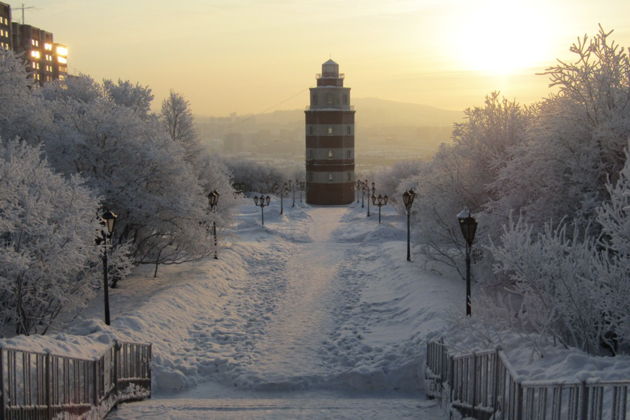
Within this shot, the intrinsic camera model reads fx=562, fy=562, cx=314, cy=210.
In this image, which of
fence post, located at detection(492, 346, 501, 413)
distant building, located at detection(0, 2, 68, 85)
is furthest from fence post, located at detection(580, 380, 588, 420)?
distant building, located at detection(0, 2, 68, 85)

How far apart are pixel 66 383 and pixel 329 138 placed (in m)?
59.6

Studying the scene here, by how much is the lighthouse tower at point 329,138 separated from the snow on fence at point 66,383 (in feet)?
185

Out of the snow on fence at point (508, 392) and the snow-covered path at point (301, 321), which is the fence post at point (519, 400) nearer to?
the snow on fence at point (508, 392)

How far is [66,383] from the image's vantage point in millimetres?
8344

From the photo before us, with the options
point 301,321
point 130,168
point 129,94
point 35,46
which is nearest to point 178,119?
point 129,94

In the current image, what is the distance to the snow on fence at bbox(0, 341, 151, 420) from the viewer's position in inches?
282

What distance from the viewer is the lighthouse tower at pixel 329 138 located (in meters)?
66.5

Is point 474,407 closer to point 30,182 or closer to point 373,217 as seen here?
point 30,182

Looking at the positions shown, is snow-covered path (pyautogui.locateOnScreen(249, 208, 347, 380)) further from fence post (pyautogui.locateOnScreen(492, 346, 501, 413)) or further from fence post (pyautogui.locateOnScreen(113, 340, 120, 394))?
fence post (pyautogui.locateOnScreen(492, 346, 501, 413))

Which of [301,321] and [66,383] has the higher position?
[66,383]

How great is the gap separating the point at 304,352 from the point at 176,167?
10.0 meters

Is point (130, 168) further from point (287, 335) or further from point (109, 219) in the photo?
point (287, 335)

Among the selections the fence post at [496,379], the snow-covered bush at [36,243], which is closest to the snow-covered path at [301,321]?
the snow-covered bush at [36,243]

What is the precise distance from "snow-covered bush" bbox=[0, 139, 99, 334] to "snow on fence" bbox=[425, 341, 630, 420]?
8.66 metres
